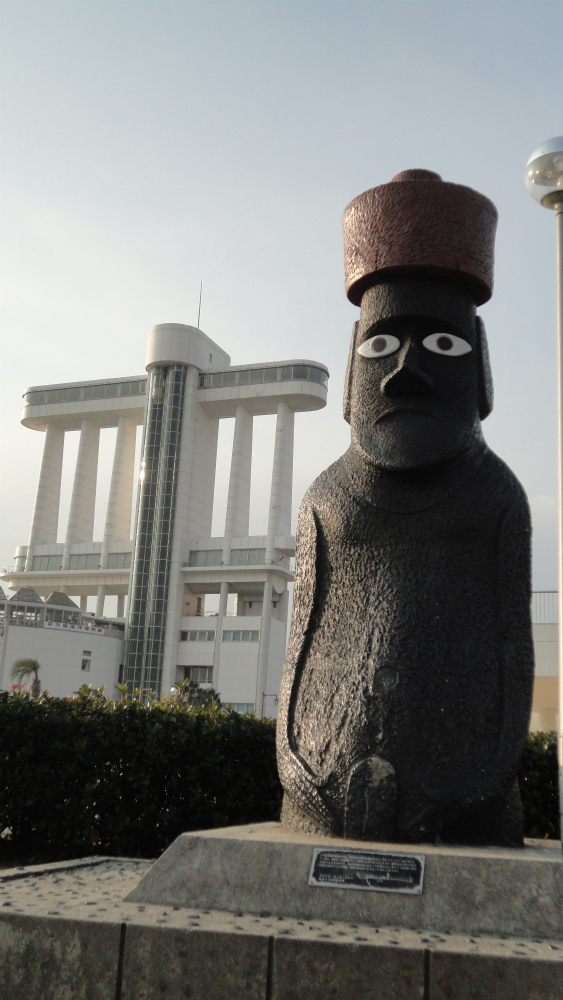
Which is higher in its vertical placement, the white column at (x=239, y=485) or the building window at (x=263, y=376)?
the building window at (x=263, y=376)

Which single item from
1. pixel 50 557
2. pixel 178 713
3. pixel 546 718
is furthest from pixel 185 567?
pixel 178 713

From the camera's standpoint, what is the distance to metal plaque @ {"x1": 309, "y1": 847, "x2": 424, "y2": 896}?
423 centimetres

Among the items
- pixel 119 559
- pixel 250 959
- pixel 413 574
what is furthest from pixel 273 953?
pixel 119 559

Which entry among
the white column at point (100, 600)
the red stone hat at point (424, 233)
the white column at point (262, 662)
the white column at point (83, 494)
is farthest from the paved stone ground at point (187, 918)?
the white column at point (83, 494)

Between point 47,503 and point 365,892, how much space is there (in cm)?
6621

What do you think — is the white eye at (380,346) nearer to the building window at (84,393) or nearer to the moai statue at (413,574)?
the moai statue at (413,574)

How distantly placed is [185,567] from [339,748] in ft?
183

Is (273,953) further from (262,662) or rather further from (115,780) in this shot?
(262,662)

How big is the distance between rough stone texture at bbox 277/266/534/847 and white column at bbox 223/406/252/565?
54468mm

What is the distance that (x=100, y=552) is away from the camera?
64.9 metres

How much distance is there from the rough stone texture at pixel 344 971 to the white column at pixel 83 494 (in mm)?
63736

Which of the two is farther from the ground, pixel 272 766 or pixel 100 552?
pixel 100 552

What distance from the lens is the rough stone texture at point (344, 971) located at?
143 inches

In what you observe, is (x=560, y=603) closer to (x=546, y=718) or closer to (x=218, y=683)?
(x=546, y=718)
